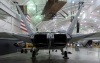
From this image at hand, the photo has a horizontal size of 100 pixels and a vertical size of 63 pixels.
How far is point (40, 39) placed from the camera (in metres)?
7.55

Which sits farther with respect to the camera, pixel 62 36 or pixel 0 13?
pixel 0 13

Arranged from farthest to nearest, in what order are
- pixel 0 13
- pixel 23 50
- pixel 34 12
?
pixel 34 12 < pixel 23 50 < pixel 0 13

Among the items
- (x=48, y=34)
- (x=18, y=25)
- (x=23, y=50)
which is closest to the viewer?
(x=48, y=34)

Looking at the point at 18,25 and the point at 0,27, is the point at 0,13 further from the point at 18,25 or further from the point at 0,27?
the point at 18,25

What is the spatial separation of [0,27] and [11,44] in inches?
117

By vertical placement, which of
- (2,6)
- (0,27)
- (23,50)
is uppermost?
(2,6)

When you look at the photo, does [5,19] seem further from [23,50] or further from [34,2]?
[34,2]

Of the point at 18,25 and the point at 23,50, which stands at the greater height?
the point at 18,25

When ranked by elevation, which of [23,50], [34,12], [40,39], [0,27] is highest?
[34,12]

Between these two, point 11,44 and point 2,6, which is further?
point 11,44

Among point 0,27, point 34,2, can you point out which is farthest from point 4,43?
point 34,2

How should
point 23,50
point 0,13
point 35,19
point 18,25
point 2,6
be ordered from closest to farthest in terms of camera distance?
point 2,6, point 0,13, point 23,50, point 18,25, point 35,19

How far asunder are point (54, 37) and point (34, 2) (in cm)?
1639

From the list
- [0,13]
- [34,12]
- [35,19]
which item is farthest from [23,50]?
[35,19]
